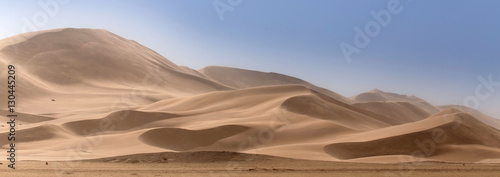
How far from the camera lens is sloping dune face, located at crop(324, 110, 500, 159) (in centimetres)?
3378

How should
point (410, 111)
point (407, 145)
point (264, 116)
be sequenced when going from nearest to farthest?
point (407, 145) → point (264, 116) → point (410, 111)

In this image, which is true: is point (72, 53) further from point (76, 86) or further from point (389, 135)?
point (389, 135)

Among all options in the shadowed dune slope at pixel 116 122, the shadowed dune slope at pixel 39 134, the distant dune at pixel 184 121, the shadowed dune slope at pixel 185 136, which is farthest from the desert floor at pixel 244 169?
the shadowed dune slope at pixel 116 122

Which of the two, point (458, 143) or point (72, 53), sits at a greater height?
point (72, 53)

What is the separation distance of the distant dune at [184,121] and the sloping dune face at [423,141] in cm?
6

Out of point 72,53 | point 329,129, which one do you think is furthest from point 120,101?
point 329,129

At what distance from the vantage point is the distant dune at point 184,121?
112 feet

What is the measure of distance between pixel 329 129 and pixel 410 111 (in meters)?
80.1

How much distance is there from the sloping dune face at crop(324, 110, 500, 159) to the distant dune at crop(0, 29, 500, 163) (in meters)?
0.06

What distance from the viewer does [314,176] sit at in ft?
66.9

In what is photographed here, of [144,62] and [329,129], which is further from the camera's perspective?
[144,62]

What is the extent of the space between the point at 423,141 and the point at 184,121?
2128 centimetres

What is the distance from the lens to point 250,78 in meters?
155

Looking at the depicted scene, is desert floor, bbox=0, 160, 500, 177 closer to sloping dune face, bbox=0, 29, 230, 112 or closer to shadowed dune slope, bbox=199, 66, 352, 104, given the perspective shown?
sloping dune face, bbox=0, 29, 230, 112
